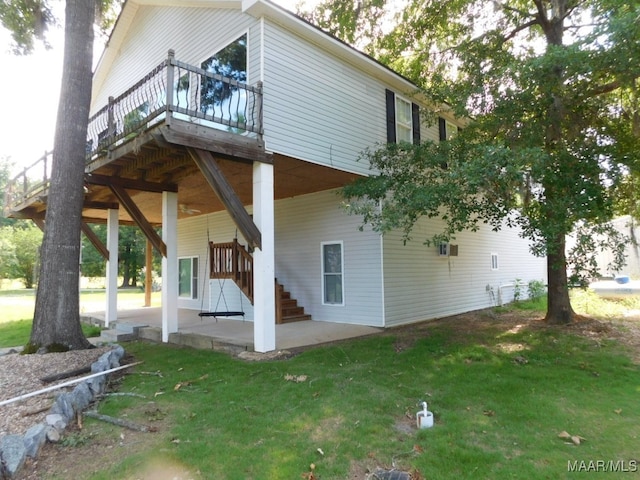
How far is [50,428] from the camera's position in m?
3.45

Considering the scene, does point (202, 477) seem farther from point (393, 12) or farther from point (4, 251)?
point (4, 251)

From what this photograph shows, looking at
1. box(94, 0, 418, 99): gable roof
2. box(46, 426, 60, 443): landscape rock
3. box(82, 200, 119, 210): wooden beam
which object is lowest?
box(46, 426, 60, 443): landscape rock

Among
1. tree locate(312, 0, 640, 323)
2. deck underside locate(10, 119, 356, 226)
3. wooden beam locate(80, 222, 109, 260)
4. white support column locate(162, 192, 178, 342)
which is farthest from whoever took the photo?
wooden beam locate(80, 222, 109, 260)

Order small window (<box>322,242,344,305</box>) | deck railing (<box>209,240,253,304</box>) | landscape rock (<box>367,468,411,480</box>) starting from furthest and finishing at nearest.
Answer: small window (<box>322,242,344,305</box>) < deck railing (<box>209,240,253,304</box>) < landscape rock (<box>367,468,411,480</box>)

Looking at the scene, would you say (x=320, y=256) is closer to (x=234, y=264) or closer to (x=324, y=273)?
(x=324, y=273)

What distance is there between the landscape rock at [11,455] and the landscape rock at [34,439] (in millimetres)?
48

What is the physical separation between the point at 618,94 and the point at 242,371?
8694mm

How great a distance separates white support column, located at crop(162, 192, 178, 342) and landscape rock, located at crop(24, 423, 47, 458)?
4486 millimetres

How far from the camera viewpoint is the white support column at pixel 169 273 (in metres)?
7.78

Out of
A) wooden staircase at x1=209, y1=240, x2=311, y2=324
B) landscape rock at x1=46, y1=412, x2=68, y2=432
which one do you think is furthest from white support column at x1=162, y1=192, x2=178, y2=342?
landscape rock at x1=46, y1=412, x2=68, y2=432

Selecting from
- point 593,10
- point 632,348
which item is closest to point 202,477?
point 632,348

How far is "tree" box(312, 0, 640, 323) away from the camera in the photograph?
5.38m

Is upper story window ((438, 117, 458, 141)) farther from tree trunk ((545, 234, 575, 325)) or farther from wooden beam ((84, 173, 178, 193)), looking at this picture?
wooden beam ((84, 173, 178, 193))

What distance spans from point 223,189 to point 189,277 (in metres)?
8.14
